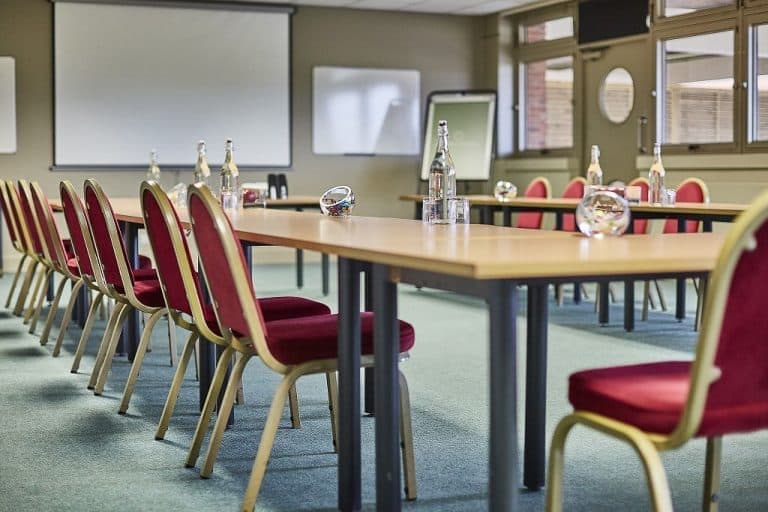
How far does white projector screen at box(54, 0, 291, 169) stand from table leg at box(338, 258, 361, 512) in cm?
817

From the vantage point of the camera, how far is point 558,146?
428 inches

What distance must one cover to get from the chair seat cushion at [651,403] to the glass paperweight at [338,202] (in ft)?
6.47

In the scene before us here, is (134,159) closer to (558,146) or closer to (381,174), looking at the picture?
(381,174)

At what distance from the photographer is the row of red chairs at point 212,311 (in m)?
2.57

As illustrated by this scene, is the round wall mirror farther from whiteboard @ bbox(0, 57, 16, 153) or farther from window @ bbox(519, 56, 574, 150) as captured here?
whiteboard @ bbox(0, 57, 16, 153)

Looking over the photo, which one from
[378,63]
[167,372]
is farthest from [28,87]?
[167,372]

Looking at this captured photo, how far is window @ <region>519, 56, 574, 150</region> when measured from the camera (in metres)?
10.7

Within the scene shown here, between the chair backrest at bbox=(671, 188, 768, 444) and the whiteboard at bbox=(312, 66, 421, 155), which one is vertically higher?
the whiteboard at bbox=(312, 66, 421, 155)

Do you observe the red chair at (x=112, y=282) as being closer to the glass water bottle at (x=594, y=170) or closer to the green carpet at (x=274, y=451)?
the green carpet at (x=274, y=451)

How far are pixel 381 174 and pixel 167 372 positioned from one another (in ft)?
22.9

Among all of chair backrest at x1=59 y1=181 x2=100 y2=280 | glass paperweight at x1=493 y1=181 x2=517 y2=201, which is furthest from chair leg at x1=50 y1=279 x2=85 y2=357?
glass paperweight at x1=493 y1=181 x2=517 y2=201

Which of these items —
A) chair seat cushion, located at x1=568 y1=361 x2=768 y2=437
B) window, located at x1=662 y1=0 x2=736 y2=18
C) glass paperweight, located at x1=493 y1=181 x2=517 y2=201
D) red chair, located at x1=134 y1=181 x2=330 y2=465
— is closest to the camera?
chair seat cushion, located at x1=568 y1=361 x2=768 y2=437

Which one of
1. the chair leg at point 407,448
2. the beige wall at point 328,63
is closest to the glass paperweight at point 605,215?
the chair leg at point 407,448

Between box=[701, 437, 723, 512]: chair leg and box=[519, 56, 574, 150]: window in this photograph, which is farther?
box=[519, 56, 574, 150]: window
